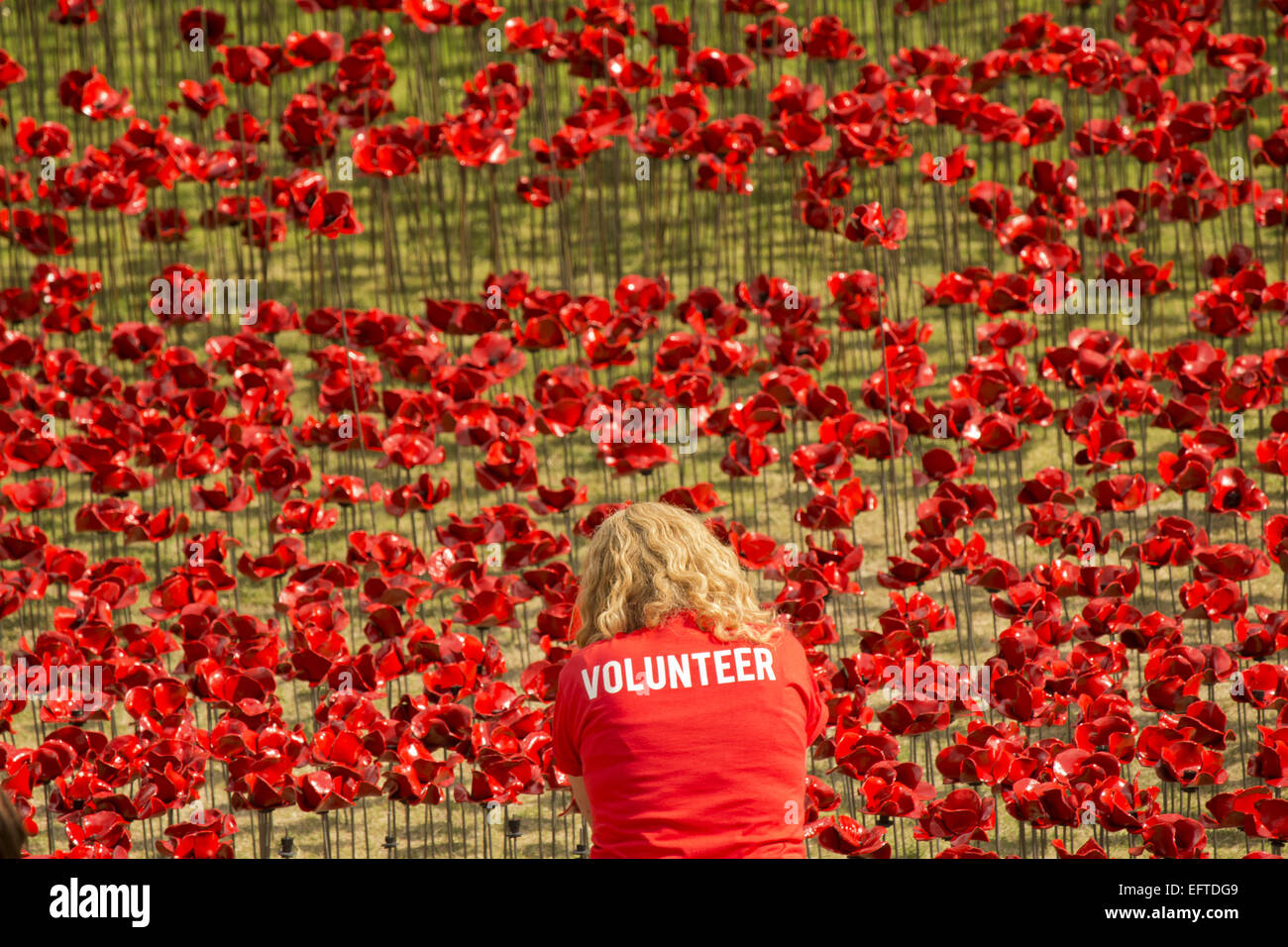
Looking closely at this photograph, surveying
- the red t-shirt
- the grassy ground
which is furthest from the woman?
the grassy ground

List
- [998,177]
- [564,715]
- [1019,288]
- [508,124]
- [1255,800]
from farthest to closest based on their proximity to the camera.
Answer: [998,177] < [508,124] < [1019,288] < [1255,800] < [564,715]

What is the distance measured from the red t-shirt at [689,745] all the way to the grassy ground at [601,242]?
2.01 metres

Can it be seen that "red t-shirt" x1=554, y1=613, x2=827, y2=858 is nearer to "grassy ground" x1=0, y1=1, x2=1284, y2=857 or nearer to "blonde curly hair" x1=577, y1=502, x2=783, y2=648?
"blonde curly hair" x1=577, y1=502, x2=783, y2=648

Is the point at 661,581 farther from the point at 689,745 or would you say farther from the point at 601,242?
the point at 601,242

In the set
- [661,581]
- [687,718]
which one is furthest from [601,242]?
[687,718]

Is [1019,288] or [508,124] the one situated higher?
[508,124]

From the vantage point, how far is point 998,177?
7660mm

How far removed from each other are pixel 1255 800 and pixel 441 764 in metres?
1.98

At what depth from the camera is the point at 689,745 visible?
3.12m

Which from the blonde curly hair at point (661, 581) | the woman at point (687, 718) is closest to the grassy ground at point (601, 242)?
the blonde curly hair at point (661, 581)

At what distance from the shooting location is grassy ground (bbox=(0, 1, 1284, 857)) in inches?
237

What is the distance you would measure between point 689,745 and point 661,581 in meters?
0.37
